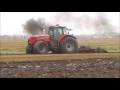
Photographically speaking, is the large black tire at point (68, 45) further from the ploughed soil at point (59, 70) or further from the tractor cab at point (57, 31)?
the ploughed soil at point (59, 70)

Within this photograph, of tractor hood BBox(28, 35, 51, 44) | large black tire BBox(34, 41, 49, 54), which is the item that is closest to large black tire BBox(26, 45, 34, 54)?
tractor hood BBox(28, 35, 51, 44)

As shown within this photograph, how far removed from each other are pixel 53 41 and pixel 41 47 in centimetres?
109

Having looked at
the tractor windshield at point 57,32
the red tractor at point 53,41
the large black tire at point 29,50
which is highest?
the tractor windshield at point 57,32

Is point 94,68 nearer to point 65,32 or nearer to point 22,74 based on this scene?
point 22,74

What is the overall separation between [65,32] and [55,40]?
106 cm

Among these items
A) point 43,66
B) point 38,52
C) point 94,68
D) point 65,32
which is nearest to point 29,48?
Result: point 38,52

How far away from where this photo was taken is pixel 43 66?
14.4m

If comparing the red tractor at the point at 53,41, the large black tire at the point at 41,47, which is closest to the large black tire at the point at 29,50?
the red tractor at the point at 53,41

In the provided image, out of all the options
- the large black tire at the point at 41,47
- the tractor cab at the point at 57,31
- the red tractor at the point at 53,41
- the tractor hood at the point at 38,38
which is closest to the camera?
the large black tire at the point at 41,47

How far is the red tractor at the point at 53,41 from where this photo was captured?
22.6 meters

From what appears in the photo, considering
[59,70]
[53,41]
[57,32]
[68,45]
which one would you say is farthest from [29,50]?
[59,70]

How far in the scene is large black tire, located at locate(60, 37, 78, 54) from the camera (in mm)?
22958

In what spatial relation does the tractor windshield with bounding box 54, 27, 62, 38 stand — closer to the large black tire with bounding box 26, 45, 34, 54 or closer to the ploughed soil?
the large black tire with bounding box 26, 45, 34, 54

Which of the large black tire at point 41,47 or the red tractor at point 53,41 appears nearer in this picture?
the large black tire at point 41,47
